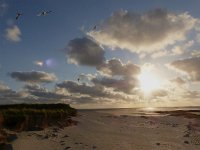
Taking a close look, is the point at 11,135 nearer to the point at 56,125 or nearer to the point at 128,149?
the point at 128,149

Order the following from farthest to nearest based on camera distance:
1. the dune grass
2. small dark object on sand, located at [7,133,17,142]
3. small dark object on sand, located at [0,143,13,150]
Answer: the dune grass, small dark object on sand, located at [7,133,17,142], small dark object on sand, located at [0,143,13,150]

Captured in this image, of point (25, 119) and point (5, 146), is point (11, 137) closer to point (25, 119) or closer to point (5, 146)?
point (5, 146)

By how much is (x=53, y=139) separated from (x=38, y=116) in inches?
233

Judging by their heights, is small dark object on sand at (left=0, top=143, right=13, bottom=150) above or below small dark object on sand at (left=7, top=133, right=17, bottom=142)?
below

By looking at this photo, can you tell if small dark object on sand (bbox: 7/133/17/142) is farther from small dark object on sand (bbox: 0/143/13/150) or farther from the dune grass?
small dark object on sand (bbox: 0/143/13/150)

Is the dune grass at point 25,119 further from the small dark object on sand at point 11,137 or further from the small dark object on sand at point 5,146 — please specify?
the small dark object on sand at point 5,146

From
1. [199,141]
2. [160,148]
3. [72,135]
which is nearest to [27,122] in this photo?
[72,135]

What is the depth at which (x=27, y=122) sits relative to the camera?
25.8 m

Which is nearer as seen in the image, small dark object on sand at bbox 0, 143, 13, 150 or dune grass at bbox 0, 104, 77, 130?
small dark object on sand at bbox 0, 143, 13, 150

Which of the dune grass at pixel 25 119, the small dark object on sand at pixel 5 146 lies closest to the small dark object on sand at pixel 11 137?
the dune grass at pixel 25 119

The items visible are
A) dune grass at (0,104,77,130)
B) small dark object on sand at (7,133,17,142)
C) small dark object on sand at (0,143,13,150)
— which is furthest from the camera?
dune grass at (0,104,77,130)

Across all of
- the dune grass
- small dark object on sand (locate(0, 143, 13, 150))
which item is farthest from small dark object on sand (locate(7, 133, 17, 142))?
small dark object on sand (locate(0, 143, 13, 150))

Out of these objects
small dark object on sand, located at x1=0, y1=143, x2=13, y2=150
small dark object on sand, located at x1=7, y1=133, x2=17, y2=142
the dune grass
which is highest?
the dune grass

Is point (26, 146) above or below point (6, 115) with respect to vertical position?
below
